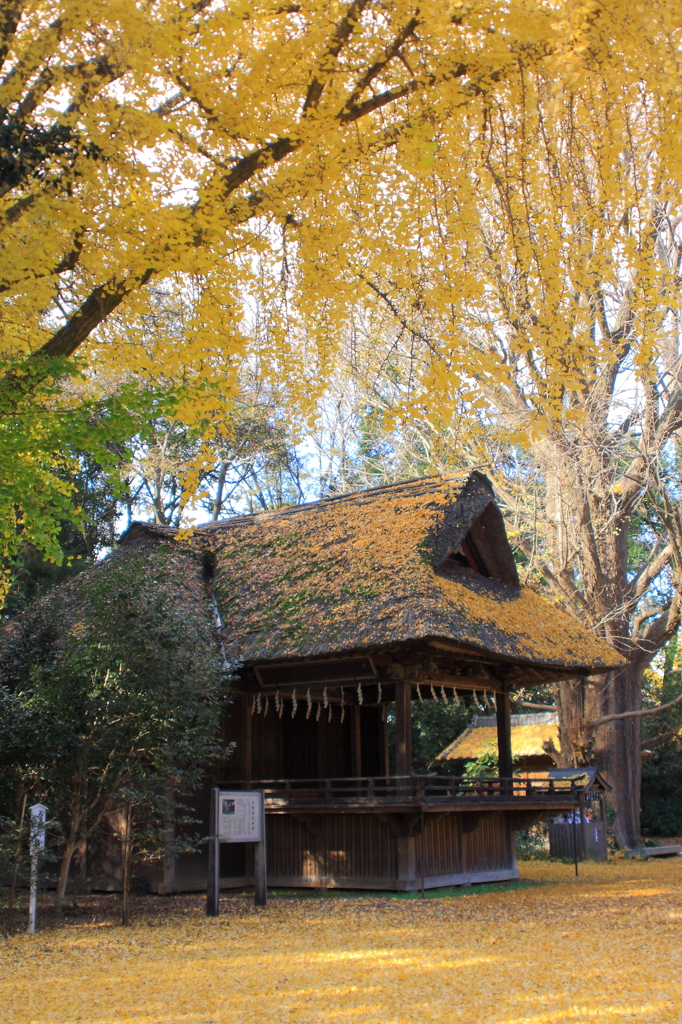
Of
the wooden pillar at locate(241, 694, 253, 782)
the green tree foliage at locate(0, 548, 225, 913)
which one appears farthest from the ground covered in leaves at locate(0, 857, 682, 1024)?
the wooden pillar at locate(241, 694, 253, 782)

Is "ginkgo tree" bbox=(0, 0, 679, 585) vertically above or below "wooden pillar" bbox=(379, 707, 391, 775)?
above

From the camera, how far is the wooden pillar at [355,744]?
14.9 meters

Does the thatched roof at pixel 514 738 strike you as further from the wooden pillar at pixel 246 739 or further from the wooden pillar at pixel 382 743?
the wooden pillar at pixel 246 739

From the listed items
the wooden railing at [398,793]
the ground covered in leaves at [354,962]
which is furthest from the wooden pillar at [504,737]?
the ground covered in leaves at [354,962]

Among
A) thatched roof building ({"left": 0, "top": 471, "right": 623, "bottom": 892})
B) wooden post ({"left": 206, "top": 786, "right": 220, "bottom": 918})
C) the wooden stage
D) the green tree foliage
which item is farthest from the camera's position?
the wooden stage

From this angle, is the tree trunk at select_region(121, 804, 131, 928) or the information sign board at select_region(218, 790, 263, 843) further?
the information sign board at select_region(218, 790, 263, 843)

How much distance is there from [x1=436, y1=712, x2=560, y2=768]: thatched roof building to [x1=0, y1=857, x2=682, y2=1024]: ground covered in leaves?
11.7 m

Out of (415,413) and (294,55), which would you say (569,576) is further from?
(294,55)

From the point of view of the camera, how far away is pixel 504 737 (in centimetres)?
1500

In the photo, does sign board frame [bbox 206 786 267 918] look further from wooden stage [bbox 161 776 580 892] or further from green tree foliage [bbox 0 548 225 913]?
wooden stage [bbox 161 776 580 892]

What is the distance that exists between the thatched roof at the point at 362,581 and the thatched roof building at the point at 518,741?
929cm

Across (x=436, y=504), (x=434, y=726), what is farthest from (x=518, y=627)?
(x=434, y=726)

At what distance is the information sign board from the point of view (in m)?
10.8

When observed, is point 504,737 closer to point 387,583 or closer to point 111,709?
point 387,583
